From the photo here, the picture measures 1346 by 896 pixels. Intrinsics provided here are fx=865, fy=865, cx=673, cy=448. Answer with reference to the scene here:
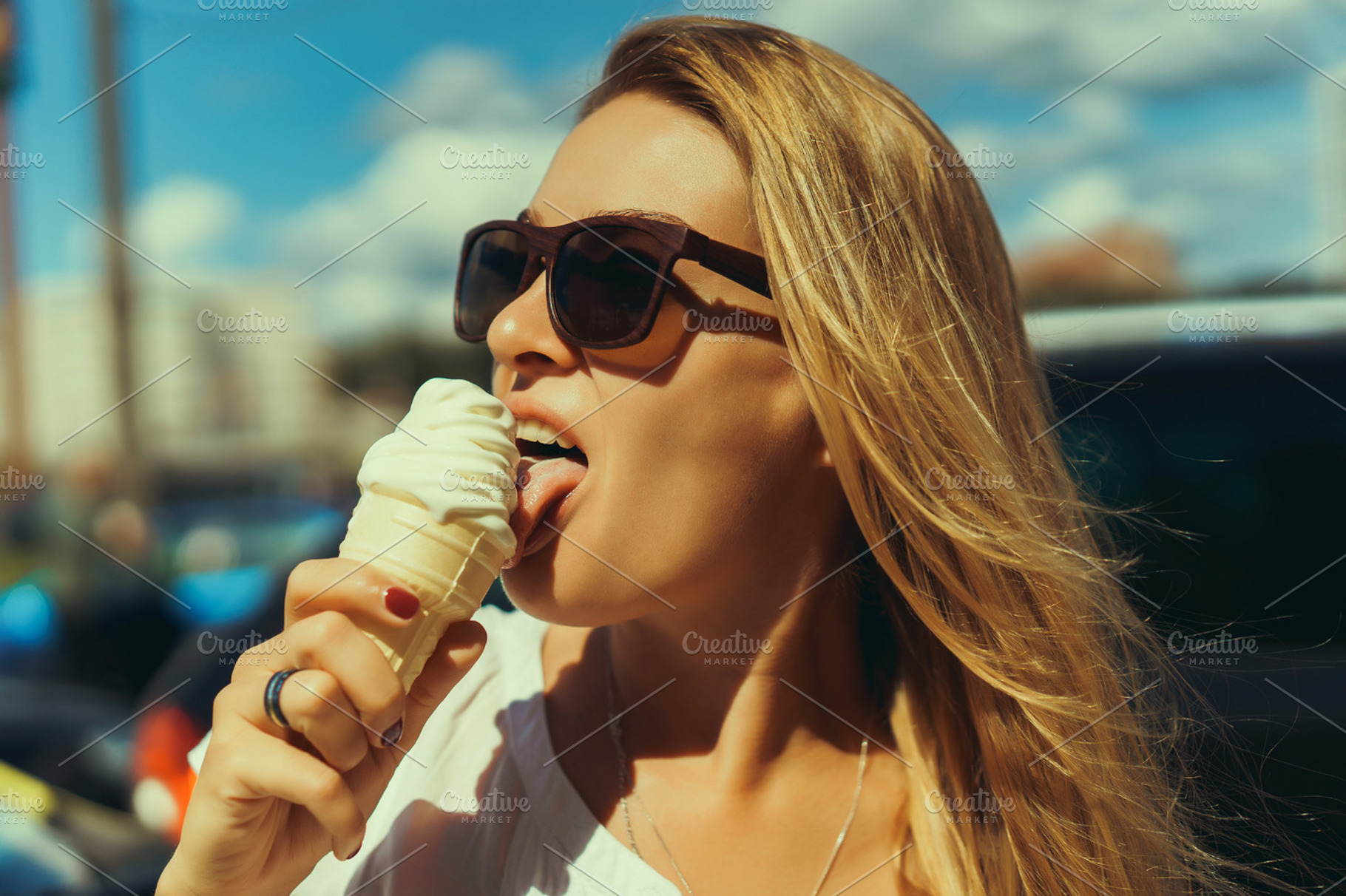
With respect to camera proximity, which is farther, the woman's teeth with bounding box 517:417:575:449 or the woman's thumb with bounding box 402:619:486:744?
the woman's teeth with bounding box 517:417:575:449

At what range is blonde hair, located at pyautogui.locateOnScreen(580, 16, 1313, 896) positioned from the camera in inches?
66.3

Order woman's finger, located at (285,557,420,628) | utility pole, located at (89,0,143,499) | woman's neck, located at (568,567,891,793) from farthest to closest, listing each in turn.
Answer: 1. utility pole, located at (89,0,143,499)
2. woman's neck, located at (568,567,891,793)
3. woman's finger, located at (285,557,420,628)

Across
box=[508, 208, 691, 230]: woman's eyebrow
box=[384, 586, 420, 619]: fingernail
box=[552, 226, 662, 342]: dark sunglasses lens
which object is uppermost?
box=[508, 208, 691, 230]: woman's eyebrow

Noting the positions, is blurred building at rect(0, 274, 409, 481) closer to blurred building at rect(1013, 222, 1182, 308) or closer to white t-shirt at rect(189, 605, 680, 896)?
blurred building at rect(1013, 222, 1182, 308)

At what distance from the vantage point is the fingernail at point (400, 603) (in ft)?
4.39

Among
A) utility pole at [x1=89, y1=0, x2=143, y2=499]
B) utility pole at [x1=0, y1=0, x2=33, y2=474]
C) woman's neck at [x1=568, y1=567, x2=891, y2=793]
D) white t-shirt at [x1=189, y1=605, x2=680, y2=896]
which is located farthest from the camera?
utility pole at [x1=89, y1=0, x2=143, y2=499]

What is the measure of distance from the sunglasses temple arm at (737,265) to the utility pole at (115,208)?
8419 mm

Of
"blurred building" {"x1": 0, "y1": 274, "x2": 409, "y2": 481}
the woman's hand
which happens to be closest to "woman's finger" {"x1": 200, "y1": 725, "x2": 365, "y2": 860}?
the woman's hand

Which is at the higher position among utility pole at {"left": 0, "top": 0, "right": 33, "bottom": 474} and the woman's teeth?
the woman's teeth

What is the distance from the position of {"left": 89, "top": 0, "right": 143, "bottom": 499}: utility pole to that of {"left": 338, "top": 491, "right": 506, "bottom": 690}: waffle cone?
8.34 m

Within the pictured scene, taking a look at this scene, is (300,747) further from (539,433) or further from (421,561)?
(539,433)

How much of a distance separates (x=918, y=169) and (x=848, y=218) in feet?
0.81

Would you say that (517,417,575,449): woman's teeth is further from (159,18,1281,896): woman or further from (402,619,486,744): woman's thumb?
(402,619,486,744): woman's thumb

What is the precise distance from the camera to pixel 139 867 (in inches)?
147
